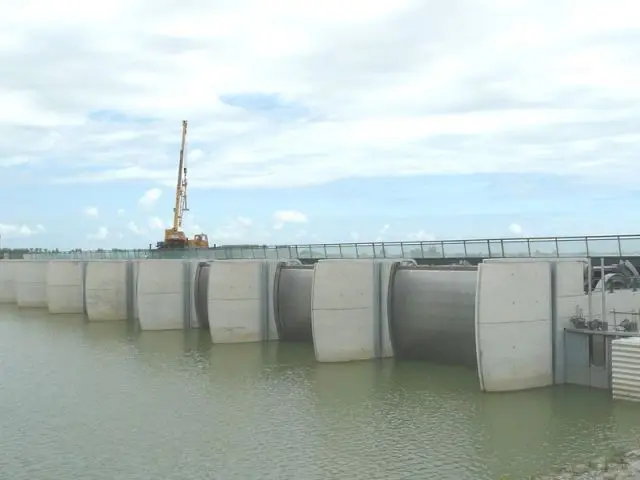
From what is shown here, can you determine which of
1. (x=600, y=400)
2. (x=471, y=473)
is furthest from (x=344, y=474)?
(x=600, y=400)

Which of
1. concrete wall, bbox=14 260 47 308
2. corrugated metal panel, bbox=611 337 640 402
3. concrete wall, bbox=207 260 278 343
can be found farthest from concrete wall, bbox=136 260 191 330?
corrugated metal panel, bbox=611 337 640 402

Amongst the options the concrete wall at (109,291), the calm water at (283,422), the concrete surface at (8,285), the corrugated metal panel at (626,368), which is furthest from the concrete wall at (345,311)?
the concrete surface at (8,285)

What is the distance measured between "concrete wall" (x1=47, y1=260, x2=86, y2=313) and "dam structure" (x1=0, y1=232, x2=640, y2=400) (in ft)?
21.4

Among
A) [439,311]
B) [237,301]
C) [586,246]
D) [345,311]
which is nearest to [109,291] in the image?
[237,301]

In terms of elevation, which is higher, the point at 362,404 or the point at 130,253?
the point at 130,253

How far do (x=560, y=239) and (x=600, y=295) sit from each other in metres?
5.56

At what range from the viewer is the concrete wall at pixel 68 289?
4456cm

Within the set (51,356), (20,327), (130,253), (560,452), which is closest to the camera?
(560,452)

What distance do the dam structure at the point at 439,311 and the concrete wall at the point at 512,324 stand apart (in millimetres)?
27

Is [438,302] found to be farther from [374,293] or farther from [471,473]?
[471,473]

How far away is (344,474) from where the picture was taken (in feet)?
44.0

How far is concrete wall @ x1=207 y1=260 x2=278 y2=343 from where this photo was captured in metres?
29.7

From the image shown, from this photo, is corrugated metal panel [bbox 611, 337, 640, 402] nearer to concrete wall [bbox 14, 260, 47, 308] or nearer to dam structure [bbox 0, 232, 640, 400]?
dam structure [bbox 0, 232, 640, 400]

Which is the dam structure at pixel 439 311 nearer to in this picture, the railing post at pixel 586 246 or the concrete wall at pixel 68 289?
the railing post at pixel 586 246
